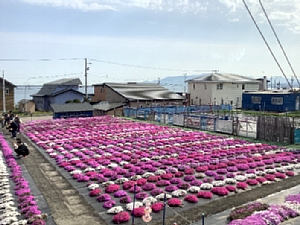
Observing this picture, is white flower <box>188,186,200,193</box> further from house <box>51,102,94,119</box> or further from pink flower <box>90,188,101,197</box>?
house <box>51,102,94,119</box>

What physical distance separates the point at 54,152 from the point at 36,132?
952 cm

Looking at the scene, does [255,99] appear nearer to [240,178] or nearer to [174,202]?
[240,178]

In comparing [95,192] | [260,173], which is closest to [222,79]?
[260,173]

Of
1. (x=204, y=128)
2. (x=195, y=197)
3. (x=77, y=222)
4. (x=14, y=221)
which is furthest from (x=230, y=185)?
(x=204, y=128)

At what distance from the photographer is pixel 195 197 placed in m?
11.5

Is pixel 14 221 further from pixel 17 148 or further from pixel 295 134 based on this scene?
pixel 295 134

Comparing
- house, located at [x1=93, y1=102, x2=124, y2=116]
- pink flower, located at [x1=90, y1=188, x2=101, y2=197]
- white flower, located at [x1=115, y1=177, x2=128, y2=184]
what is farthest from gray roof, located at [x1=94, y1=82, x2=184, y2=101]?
pink flower, located at [x1=90, y1=188, x2=101, y2=197]

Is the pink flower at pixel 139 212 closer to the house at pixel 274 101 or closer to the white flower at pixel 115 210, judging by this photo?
the white flower at pixel 115 210

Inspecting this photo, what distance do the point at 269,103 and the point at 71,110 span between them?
3315 centimetres

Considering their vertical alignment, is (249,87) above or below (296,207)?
above

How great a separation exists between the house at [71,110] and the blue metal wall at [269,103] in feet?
95.9

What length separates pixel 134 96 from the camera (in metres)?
51.8

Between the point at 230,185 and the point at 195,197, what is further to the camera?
the point at 230,185

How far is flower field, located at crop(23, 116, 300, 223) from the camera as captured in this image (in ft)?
38.7
